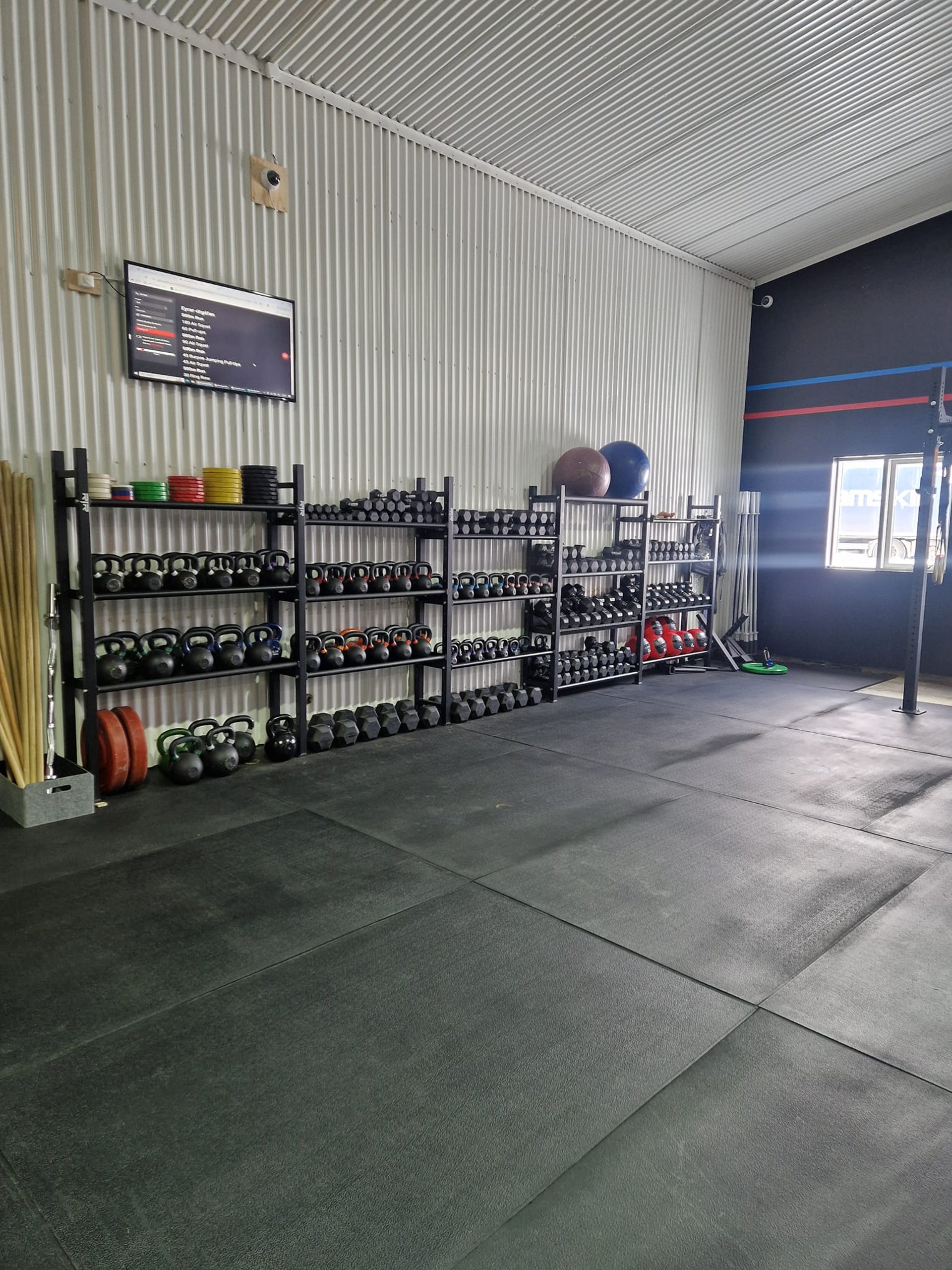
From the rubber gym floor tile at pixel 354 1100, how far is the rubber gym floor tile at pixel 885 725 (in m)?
3.71

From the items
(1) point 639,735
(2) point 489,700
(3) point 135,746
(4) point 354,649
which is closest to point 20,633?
(3) point 135,746

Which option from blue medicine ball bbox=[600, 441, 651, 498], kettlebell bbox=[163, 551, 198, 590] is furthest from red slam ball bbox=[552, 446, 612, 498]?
kettlebell bbox=[163, 551, 198, 590]

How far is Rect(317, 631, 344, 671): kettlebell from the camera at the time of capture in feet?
16.6

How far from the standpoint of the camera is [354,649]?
5.21 meters

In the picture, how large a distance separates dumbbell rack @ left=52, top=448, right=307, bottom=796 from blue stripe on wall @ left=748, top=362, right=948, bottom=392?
243 inches

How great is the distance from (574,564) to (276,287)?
124 inches

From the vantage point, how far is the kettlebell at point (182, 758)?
4.32m

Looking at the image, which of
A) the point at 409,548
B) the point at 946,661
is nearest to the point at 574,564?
the point at 409,548

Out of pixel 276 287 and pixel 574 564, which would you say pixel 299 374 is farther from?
pixel 574 564

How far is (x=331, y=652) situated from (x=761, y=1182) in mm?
3831

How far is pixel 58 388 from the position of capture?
4156 millimetres

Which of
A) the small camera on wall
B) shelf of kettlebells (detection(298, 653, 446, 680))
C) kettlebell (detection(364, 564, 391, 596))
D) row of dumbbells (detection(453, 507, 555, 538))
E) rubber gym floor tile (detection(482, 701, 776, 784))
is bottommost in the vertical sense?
rubber gym floor tile (detection(482, 701, 776, 784))

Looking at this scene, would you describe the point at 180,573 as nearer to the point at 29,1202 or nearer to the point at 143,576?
the point at 143,576

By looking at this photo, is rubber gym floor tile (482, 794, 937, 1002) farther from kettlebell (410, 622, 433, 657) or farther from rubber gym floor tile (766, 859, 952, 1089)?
kettlebell (410, 622, 433, 657)
